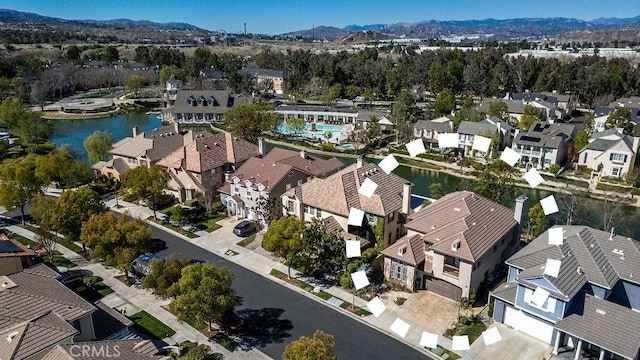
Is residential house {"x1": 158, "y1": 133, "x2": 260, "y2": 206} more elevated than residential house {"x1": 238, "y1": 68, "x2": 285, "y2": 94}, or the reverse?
residential house {"x1": 238, "y1": 68, "x2": 285, "y2": 94}

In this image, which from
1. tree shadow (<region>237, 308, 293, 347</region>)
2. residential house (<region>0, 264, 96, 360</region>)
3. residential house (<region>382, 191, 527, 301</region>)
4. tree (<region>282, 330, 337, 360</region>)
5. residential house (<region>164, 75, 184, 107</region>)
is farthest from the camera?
residential house (<region>164, 75, 184, 107</region>)

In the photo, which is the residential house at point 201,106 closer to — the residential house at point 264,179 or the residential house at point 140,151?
the residential house at point 140,151

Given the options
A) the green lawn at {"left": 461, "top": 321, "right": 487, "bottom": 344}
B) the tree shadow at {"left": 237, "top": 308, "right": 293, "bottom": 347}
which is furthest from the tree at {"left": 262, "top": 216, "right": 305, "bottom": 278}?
the green lawn at {"left": 461, "top": 321, "right": 487, "bottom": 344}

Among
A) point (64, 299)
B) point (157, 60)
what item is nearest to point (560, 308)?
point (64, 299)

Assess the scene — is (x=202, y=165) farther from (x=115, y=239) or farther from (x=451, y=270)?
(x=451, y=270)

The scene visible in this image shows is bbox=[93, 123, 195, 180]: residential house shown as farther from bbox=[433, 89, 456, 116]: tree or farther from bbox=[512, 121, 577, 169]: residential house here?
bbox=[433, 89, 456, 116]: tree

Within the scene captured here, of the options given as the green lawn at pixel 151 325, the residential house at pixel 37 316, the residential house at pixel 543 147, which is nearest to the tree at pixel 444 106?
the residential house at pixel 543 147

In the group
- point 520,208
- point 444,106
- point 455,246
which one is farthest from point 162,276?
point 444,106
